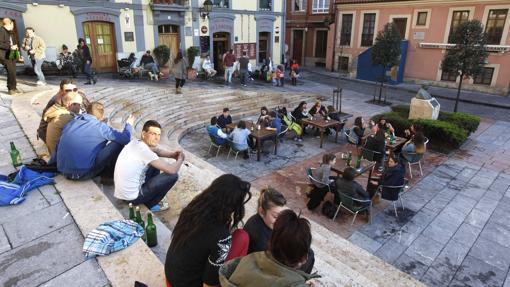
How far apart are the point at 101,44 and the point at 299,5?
16133mm

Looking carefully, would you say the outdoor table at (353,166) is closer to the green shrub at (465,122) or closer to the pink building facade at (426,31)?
the green shrub at (465,122)

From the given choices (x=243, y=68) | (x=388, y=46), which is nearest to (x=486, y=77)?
(x=388, y=46)

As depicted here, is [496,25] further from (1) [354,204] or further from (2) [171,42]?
(1) [354,204]

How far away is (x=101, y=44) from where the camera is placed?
45.3 feet

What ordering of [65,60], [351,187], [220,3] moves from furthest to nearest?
[220,3] → [65,60] → [351,187]

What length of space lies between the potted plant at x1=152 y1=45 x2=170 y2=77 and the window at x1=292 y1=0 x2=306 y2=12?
13699 mm

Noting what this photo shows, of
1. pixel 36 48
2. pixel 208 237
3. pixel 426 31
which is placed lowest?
pixel 208 237

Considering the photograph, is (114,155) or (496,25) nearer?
(114,155)

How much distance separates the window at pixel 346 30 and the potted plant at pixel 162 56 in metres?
12.3

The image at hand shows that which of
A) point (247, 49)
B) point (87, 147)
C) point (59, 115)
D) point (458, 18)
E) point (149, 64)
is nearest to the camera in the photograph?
point (87, 147)

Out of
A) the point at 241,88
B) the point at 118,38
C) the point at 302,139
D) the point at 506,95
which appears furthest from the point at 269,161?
the point at 506,95

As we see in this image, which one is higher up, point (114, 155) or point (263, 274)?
point (263, 274)

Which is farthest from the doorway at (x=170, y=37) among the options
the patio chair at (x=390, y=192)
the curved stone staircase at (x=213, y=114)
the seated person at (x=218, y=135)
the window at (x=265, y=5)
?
the patio chair at (x=390, y=192)

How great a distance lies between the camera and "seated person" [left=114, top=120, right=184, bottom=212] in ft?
12.8
